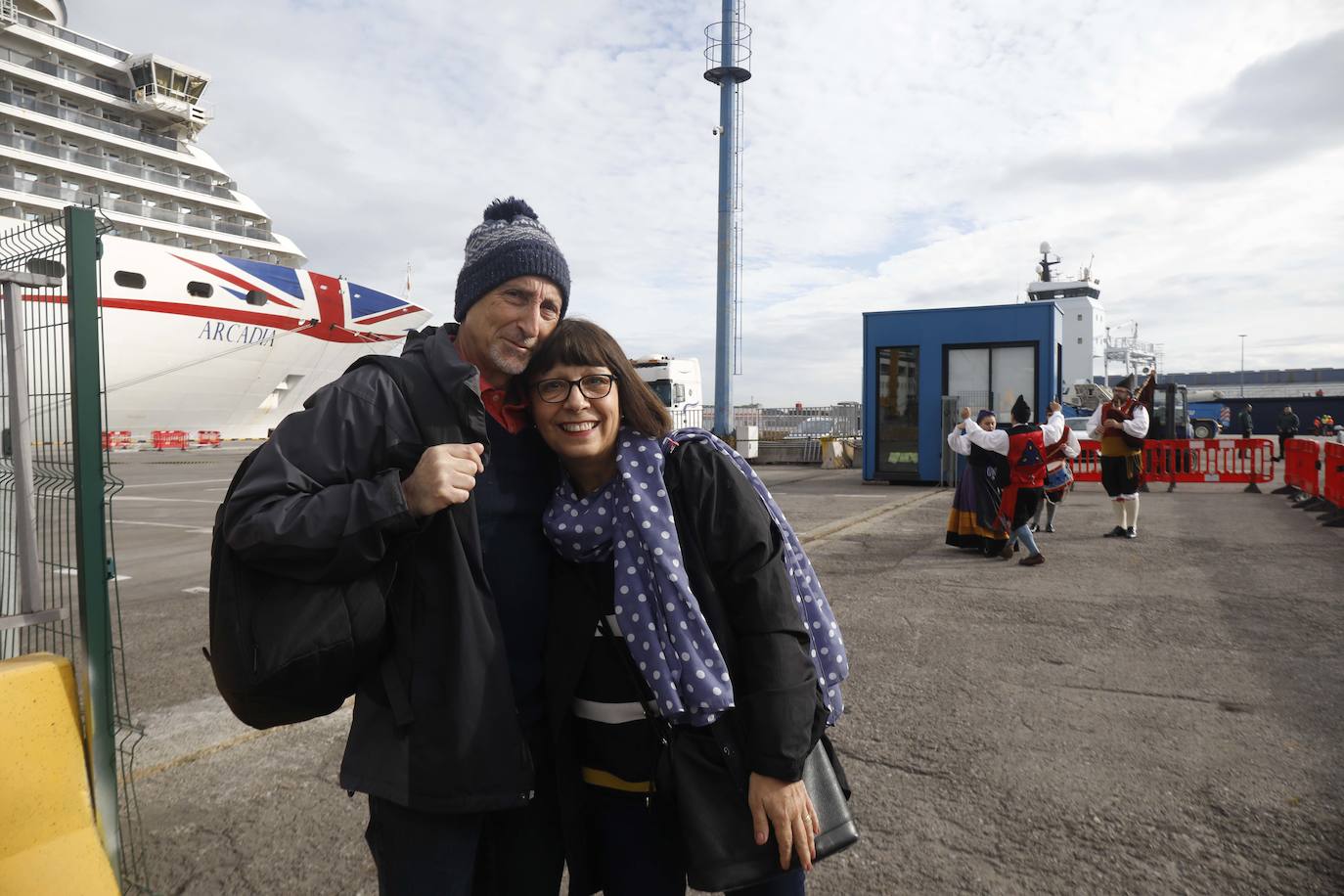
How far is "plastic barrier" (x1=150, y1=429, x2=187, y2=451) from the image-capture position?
31.3m

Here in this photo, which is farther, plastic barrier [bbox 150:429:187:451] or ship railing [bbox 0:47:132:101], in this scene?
ship railing [bbox 0:47:132:101]

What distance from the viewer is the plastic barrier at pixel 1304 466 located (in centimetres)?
1171

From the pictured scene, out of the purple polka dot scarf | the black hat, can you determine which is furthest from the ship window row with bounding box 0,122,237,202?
the purple polka dot scarf

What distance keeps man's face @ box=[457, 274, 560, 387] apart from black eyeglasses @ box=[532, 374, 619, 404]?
0.09 m

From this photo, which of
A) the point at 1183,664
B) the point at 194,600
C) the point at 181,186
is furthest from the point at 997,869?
the point at 181,186

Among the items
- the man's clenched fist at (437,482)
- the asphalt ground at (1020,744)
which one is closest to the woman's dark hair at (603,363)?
the man's clenched fist at (437,482)

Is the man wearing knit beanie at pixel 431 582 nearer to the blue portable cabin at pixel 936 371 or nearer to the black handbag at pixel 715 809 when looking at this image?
the black handbag at pixel 715 809

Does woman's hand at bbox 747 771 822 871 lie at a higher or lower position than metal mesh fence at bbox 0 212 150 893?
lower

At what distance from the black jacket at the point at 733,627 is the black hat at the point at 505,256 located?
0.52m

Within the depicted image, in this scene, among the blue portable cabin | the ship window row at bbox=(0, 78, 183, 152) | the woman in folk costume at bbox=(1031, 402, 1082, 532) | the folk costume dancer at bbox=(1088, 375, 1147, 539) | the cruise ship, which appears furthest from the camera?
the ship window row at bbox=(0, 78, 183, 152)

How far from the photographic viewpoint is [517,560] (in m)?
1.72

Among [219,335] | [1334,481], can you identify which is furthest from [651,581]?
[219,335]

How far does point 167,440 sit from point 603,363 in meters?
35.2

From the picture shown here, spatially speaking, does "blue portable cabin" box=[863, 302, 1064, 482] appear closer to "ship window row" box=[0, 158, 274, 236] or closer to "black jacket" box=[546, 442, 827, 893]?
"black jacket" box=[546, 442, 827, 893]
